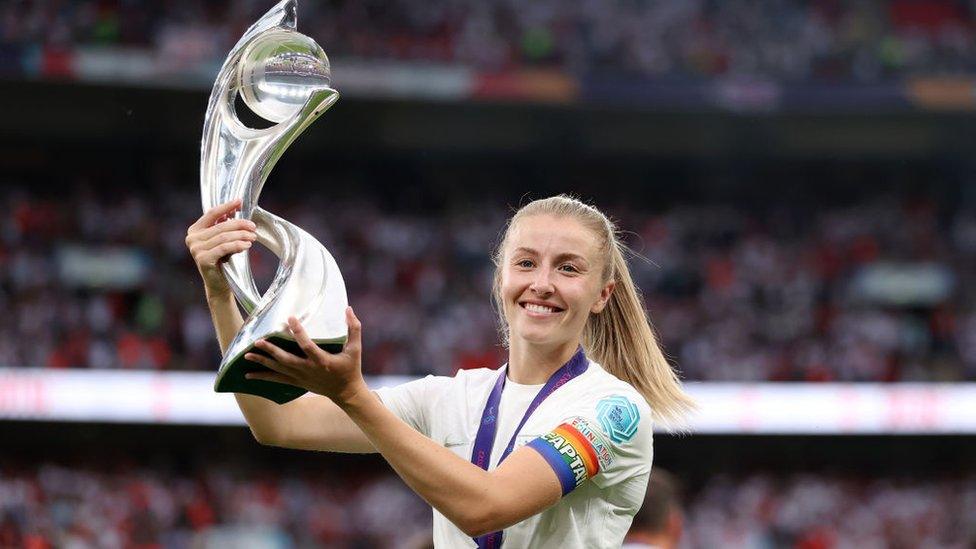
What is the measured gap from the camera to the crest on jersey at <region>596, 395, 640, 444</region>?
6.91ft

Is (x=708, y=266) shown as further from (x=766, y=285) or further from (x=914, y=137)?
(x=914, y=137)

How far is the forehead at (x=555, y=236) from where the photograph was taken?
7.08 ft

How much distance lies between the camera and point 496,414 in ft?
7.23

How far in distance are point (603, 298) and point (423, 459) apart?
0.60 metres

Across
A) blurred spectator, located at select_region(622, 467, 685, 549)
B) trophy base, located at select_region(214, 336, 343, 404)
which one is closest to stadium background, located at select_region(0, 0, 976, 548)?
blurred spectator, located at select_region(622, 467, 685, 549)

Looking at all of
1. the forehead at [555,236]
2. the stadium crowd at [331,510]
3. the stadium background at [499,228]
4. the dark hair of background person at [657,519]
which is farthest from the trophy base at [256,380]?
the stadium background at [499,228]

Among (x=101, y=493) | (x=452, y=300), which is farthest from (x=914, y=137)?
(x=101, y=493)

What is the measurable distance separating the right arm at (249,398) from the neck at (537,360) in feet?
0.97

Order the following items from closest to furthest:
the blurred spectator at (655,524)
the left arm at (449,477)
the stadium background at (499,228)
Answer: the left arm at (449,477)
the blurred spectator at (655,524)
the stadium background at (499,228)

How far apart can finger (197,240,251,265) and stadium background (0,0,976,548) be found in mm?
9989

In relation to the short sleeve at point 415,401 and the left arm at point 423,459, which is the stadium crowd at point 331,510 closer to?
the short sleeve at point 415,401

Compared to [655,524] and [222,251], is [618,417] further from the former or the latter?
[655,524]

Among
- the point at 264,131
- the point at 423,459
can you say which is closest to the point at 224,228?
the point at 264,131

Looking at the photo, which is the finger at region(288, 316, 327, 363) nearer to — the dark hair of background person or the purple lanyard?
the purple lanyard
